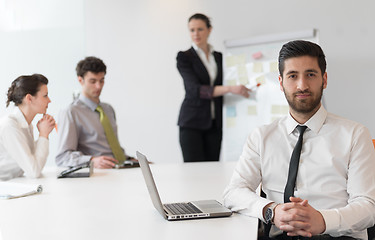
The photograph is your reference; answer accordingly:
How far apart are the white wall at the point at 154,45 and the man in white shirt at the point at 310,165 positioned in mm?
2511

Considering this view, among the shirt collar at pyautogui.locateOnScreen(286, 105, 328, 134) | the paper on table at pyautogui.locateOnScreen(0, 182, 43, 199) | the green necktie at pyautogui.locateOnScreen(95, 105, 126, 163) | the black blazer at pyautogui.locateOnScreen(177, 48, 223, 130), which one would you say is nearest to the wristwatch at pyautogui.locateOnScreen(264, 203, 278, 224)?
the shirt collar at pyautogui.locateOnScreen(286, 105, 328, 134)

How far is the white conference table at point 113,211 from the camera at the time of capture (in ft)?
4.55

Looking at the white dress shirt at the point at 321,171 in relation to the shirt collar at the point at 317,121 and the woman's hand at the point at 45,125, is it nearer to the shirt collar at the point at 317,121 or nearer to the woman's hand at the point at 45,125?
the shirt collar at the point at 317,121

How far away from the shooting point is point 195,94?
13.1 feet

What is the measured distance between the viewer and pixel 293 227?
4.73 ft

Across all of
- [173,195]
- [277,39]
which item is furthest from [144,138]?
[173,195]

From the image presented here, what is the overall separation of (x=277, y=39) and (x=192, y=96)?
1010 millimetres

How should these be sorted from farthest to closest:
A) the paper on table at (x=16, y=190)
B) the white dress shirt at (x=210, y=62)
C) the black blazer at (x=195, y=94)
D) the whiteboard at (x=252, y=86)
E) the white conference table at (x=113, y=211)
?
the whiteboard at (x=252, y=86) < the white dress shirt at (x=210, y=62) < the black blazer at (x=195, y=94) < the paper on table at (x=16, y=190) < the white conference table at (x=113, y=211)

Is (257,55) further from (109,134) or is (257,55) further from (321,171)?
(321,171)

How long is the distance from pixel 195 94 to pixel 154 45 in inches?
57.2

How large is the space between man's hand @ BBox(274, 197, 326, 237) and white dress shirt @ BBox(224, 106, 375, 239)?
3cm

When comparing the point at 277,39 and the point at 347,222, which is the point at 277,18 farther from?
the point at 347,222

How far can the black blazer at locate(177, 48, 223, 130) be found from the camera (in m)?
3.96

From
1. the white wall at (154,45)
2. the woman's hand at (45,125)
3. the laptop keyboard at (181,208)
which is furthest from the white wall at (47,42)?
the laptop keyboard at (181,208)
